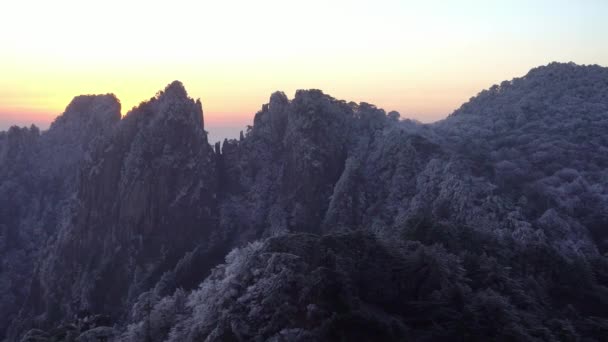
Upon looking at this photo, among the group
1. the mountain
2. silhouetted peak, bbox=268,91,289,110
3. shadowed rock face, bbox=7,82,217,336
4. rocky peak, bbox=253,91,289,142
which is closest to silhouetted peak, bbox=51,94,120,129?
the mountain

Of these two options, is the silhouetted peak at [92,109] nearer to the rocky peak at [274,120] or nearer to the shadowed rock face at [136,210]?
the shadowed rock face at [136,210]

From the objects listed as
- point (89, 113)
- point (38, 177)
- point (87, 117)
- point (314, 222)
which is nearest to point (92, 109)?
point (89, 113)

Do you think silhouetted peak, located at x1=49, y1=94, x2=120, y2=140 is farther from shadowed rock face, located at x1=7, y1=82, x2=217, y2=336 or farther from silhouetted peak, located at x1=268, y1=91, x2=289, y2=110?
silhouetted peak, located at x1=268, y1=91, x2=289, y2=110

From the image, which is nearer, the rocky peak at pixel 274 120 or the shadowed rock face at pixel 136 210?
the shadowed rock face at pixel 136 210

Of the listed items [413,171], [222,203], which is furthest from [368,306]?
[222,203]

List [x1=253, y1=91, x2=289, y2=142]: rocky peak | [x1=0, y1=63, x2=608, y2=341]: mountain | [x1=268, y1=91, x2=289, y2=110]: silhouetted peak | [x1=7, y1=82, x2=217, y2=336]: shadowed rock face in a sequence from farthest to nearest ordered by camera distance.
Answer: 1. [x1=268, y1=91, x2=289, y2=110]: silhouetted peak
2. [x1=253, y1=91, x2=289, y2=142]: rocky peak
3. [x1=7, y1=82, x2=217, y2=336]: shadowed rock face
4. [x1=0, y1=63, x2=608, y2=341]: mountain

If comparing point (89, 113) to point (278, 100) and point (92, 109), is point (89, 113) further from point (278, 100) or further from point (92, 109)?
point (278, 100)

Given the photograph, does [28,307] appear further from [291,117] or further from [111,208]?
[291,117]

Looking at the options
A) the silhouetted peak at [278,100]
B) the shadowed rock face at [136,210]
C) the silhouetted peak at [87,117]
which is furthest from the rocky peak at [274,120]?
the silhouetted peak at [87,117]
